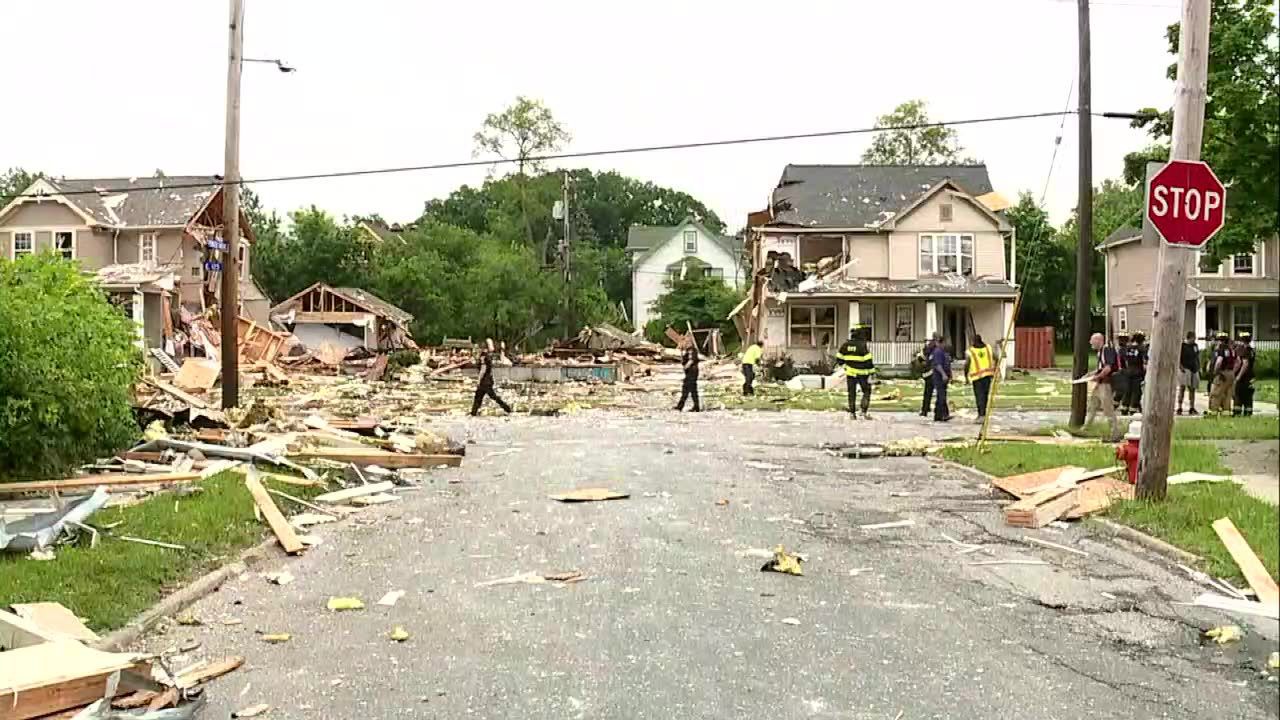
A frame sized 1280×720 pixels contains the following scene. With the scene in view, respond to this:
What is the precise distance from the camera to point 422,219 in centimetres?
10256

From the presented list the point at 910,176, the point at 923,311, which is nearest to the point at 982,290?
the point at 923,311

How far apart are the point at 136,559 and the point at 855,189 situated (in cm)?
4106

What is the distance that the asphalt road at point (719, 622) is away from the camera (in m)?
5.83

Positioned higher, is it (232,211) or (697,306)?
(697,306)

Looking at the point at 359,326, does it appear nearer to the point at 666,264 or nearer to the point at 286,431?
the point at 666,264

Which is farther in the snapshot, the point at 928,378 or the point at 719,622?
the point at 928,378

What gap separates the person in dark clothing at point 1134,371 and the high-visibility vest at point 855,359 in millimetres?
4564

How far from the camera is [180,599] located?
8.01 m

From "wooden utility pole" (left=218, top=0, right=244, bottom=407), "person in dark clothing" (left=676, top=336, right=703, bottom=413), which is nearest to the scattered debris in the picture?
"wooden utility pole" (left=218, top=0, right=244, bottom=407)

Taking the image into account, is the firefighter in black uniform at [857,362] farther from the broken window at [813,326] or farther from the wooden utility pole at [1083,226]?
the broken window at [813,326]

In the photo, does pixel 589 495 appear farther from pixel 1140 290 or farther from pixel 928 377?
pixel 1140 290

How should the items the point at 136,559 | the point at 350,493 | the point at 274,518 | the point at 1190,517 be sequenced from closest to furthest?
the point at 136,559
the point at 1190,517
the point at 274,518
the point at 350,493

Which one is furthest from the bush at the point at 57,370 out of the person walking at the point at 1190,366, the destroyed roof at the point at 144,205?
the destroyed roof at the point at 144,205

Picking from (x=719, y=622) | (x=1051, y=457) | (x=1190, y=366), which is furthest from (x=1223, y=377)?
(x=719, y=622)
